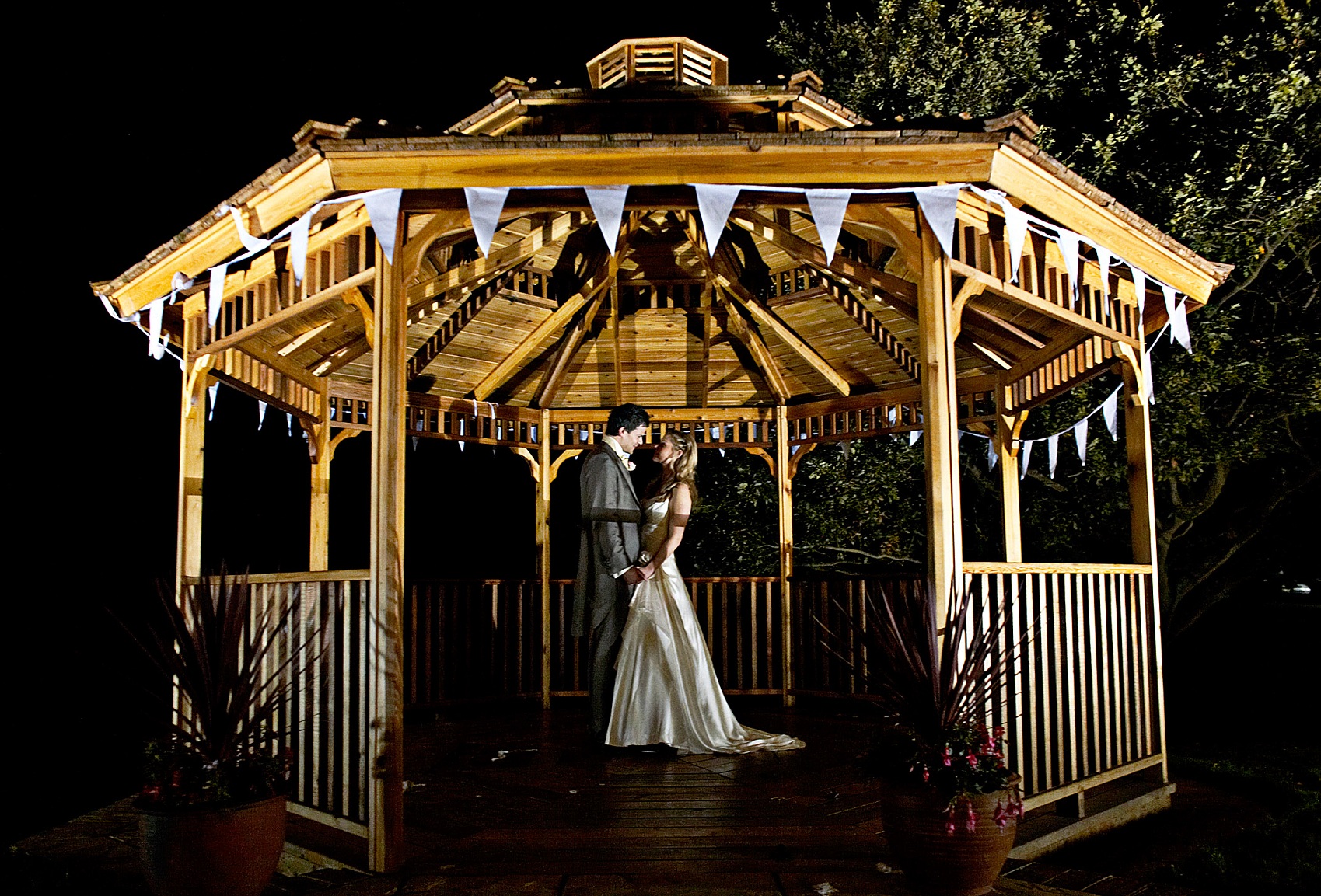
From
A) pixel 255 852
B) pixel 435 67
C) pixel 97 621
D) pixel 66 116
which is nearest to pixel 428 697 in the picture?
pixel 97 621

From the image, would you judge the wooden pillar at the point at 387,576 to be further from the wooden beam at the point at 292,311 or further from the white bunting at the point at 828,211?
the white bunting at the point at 828,211

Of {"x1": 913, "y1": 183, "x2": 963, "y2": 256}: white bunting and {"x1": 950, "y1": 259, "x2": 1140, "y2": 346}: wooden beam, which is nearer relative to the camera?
{"x1": 913, "y1": 183, "x2": 963, "y2": 256}: white bunting

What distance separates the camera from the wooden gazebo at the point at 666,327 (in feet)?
14.1

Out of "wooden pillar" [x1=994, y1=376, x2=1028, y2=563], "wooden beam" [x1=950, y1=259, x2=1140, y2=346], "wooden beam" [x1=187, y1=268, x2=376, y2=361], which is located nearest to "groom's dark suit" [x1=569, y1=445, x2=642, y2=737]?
"wooden beam" [x1=187, y1=268, x2=376, y2=361]

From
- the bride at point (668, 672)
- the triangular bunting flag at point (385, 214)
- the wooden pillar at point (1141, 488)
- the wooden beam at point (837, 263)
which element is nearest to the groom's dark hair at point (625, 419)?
the bride at point (668, 672)

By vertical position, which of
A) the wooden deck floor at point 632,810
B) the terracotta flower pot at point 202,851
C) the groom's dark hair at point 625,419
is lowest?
the wooden deck floor at point 632,810

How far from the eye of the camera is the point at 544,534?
8.99 meters

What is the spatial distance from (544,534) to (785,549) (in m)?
2.04

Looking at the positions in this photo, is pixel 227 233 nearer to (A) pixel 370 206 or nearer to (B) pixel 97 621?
(A) pixel 370 206

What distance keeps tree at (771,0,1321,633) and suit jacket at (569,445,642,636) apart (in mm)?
5542

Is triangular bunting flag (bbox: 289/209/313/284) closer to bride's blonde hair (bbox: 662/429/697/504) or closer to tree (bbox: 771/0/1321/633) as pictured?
bride's blonde hair (bbox: 662/429/697/504)

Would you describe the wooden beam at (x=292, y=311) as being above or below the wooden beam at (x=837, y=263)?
below

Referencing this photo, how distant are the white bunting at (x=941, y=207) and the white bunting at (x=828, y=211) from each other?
1.01 feet

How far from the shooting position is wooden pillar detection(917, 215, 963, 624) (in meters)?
4.26
